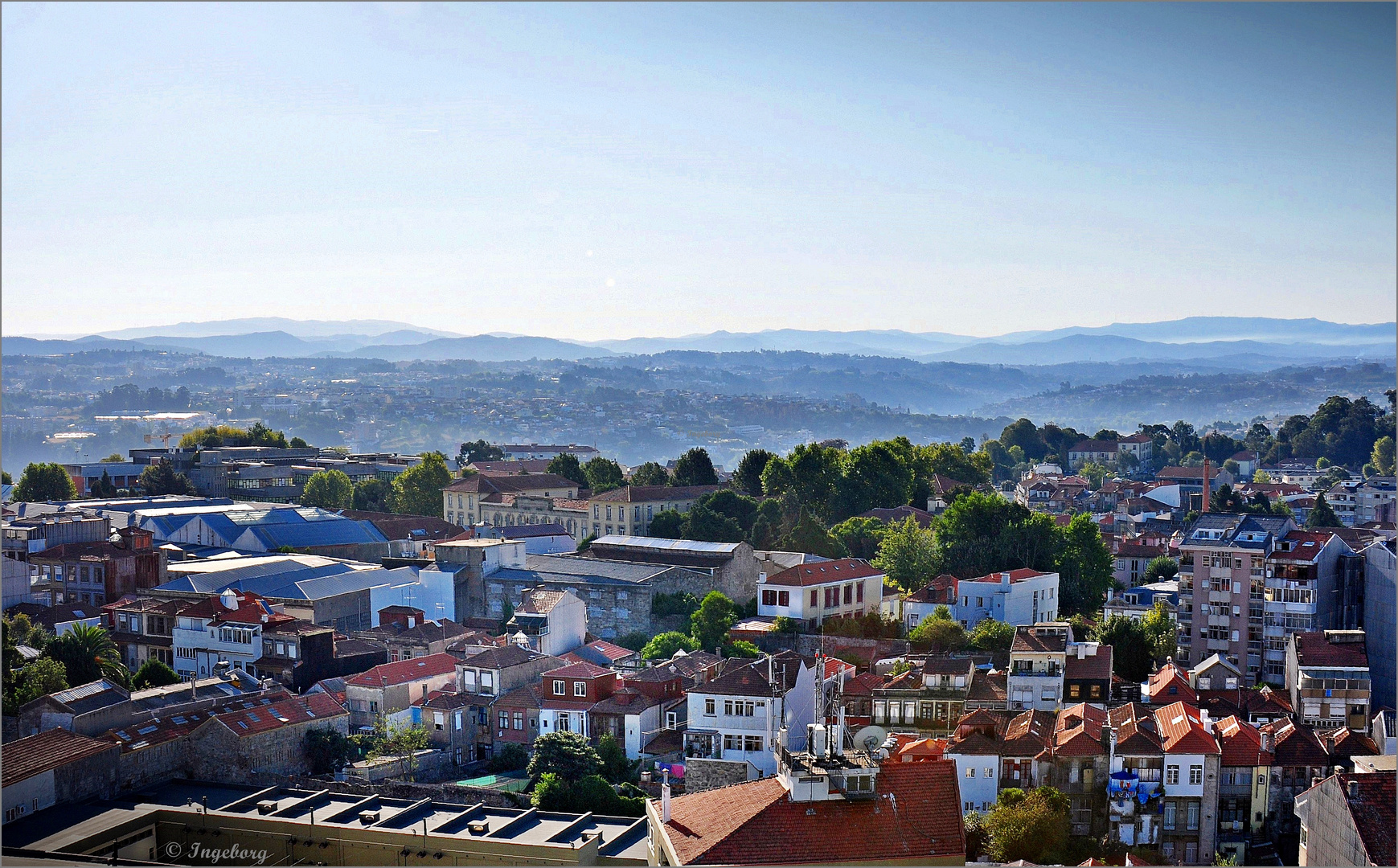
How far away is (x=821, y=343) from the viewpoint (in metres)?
157

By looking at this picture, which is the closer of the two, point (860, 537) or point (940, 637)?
point (940, 637)

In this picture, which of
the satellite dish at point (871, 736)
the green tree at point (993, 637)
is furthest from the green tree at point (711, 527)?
the satellite dish at point (871, 736)

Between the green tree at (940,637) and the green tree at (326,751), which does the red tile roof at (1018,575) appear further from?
the green tree at (326,751)

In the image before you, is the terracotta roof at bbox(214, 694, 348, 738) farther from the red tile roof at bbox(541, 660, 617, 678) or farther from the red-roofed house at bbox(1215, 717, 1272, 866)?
the red-roofed house at bbox(1215, 717, 1272, 866)

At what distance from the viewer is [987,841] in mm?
7773

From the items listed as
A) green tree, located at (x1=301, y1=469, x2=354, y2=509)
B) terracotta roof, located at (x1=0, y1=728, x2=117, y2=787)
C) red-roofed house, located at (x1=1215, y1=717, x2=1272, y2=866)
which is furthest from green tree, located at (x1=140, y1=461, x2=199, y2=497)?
red-roofed house, located at (x1=1215, y1=717, x2=1272, y2=866)

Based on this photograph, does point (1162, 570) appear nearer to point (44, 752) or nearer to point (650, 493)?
point (650, 493)

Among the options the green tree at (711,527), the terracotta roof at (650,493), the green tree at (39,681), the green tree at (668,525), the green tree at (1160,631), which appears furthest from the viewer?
the terracotta roof at (650,493)

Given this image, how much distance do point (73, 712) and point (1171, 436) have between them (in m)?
38.3

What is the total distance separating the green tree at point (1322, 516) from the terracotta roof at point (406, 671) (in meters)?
15.9

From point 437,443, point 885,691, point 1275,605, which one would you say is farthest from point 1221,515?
point 437,443

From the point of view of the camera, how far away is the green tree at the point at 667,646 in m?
12.4

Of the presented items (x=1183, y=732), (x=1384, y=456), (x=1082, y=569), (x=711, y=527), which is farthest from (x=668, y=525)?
(x=1384, y=456)

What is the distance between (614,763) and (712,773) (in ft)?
2.24
